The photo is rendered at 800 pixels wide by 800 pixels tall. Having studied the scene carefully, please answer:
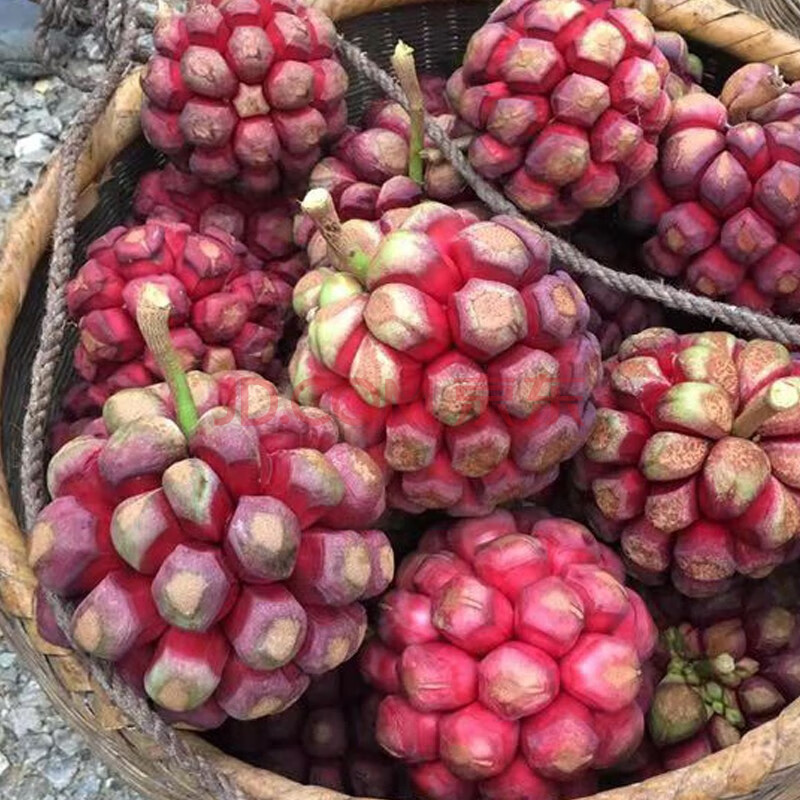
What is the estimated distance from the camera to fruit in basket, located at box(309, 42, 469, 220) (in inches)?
44.2

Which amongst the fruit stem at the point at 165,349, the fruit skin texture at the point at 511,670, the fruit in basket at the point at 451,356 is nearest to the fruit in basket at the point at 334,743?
the fruit skin texture at the point at 511,670

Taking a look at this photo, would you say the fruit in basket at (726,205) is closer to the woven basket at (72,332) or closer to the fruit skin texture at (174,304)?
the woven basket at (72,332)

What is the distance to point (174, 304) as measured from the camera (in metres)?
1.10

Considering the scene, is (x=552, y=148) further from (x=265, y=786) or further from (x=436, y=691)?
(x=265, y=786)

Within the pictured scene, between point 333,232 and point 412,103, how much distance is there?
0.84 ft

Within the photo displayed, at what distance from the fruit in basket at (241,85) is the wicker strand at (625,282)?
3.5 inches

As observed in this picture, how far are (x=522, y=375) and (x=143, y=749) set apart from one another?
0.42 metres

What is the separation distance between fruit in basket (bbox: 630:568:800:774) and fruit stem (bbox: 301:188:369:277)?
450 mm

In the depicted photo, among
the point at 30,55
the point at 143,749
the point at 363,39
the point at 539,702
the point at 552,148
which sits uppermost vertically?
the point at 552,148

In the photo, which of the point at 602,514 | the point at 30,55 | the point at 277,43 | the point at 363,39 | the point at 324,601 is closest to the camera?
the point at 324,601

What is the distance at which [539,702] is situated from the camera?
2.81 ft

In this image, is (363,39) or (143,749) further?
(363,39)

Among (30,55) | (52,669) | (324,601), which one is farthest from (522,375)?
(30,55)

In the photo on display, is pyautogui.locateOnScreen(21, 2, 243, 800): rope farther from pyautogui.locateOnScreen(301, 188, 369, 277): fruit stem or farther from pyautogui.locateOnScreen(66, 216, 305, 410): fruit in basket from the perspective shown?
pyautogui.locateOnScreen(301, 188, 369, 277): fruit stem
